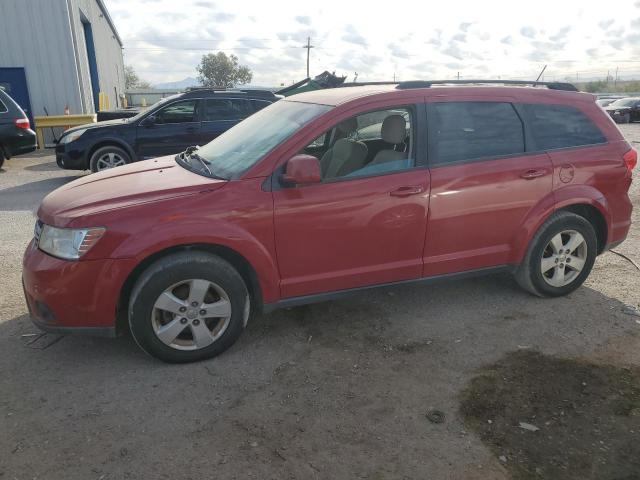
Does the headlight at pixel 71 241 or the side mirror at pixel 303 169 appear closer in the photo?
the headlight at pixel 71 241

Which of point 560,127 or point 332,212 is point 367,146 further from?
point 560,127

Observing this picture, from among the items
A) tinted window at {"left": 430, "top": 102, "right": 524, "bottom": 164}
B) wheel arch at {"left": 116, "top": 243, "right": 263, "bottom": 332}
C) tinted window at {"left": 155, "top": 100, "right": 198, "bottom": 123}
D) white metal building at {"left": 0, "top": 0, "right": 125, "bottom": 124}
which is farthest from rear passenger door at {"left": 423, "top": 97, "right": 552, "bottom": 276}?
white metal building at {"left": 0, "top": 0, "right": 125, "bottom": 124}

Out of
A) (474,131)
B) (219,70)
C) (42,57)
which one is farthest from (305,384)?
(219,70)

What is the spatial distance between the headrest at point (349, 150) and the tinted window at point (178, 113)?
21.6ft

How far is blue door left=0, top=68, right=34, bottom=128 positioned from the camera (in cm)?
1599

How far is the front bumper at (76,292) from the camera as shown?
316 cm

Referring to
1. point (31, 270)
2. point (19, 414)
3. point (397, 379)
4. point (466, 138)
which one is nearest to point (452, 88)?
point (466, 138)

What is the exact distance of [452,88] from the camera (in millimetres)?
4004

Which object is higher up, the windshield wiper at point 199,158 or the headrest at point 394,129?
the headrest at point 394,129

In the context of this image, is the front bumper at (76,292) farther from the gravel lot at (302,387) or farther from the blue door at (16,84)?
the blue door at (16,84)

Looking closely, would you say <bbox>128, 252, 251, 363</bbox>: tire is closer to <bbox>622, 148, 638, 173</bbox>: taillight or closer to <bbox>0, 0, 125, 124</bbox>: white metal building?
<bbox>622, 148, 638, 173</bbox>: taillight

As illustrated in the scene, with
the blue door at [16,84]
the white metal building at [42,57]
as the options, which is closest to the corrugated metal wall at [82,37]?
the white metal building at [42,57]

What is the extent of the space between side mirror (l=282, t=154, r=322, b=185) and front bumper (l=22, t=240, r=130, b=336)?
3.83 feet

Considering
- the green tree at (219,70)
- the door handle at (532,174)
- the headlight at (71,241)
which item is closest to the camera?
the headlight at (71,241)
